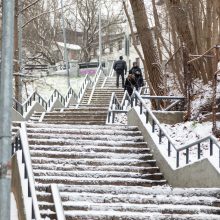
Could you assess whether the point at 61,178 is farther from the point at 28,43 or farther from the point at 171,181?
the point at 28,43

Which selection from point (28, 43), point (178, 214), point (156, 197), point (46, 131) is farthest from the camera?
point (28, 43)

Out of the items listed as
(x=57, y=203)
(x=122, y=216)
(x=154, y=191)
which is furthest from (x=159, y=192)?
(x=57, y=203)

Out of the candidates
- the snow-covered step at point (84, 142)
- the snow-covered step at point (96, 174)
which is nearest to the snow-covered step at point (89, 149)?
the snow-covered step at point (84, 142)

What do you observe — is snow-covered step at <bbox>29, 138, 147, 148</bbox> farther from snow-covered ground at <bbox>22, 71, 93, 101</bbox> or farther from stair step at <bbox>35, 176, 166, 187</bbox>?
snow-covered ground at <bbox>22, 71, 93, 101</bbox>

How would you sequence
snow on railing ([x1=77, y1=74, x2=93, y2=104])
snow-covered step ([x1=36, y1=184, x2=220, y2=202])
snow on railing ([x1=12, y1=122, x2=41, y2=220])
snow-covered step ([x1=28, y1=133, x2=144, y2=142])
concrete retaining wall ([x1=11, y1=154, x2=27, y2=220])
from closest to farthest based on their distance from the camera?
snow on railing ([x1=12, y1=122, x2=41, y2=220]) → concrete retaining wall ([x1=11, y1=154, x2=27, y2=220]) → snow-covered step ([x1=36, y1=184, x2=220, y2=202]) → snow-covered step ([x1=28, y1=133, x2=144, y2=142]) → snow on railing ([x1=77, y1=74, x2=93, y2=104])

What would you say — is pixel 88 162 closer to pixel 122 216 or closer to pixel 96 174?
pixel 96 174

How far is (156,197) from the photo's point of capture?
11.0 meters

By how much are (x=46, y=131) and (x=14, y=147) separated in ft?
7.84

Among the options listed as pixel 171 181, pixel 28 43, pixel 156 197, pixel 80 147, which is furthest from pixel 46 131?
pixel 28 43

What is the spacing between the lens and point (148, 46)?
21.6m

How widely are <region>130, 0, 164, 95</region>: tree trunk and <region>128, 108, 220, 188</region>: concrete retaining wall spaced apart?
6.42 meters

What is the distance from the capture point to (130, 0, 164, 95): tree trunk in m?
21.2

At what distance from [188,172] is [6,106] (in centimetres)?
655

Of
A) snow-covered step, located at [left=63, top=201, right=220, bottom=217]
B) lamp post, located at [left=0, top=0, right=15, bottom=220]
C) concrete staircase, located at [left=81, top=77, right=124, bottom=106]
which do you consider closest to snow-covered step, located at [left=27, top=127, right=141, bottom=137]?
snow-covered step, located at [left=63, top=201, right=220, bottom=217]
